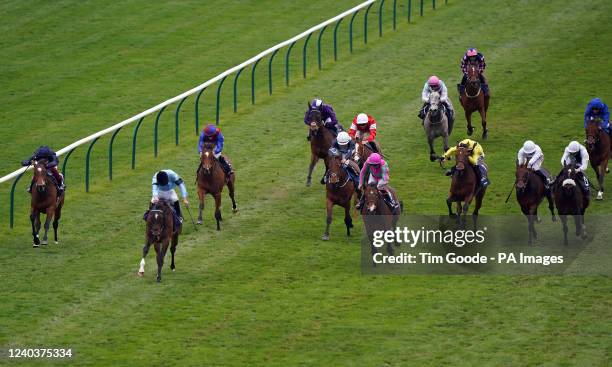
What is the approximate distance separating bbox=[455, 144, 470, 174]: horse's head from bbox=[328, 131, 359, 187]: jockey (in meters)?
1.95

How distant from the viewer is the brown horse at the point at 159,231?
2548 cm

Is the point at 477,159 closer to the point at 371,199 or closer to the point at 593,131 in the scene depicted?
the point at 371,199

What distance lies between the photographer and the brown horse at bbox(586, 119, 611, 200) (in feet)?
99.8

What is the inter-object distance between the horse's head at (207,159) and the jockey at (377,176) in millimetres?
3064

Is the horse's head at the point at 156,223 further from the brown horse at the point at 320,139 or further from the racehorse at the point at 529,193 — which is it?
the racehorse at the point at 529,193

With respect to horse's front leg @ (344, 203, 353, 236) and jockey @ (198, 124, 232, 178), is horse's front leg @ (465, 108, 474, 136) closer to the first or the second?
horse's front leg @ (344, 203, 353, 236)

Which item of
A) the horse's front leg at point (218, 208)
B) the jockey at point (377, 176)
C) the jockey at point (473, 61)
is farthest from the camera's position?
the jockey at point (473, 61)

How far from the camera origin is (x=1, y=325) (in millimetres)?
23734

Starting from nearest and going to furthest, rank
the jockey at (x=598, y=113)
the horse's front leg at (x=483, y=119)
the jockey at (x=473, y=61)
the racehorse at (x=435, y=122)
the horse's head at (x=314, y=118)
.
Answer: the jockey at (x=598, y=113)
the horse's head at (x=314, y=118)
the racehorse at (x=435, y=122)
the jockey at (x=473, y=61)
the horse's front leg at (x=483, y=119)

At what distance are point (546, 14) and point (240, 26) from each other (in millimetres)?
9182

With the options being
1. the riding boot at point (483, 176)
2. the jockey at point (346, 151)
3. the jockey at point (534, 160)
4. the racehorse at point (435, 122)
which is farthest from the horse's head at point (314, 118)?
the jockey at point (534, 160)

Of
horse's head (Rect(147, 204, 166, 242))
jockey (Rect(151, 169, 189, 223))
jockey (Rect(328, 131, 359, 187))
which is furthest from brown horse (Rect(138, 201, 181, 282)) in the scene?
jockey (Rect(328, 131, 359, 187))

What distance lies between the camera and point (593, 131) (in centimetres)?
3041

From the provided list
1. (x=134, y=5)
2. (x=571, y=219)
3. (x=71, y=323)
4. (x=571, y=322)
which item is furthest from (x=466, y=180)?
(x=134, y=5)
